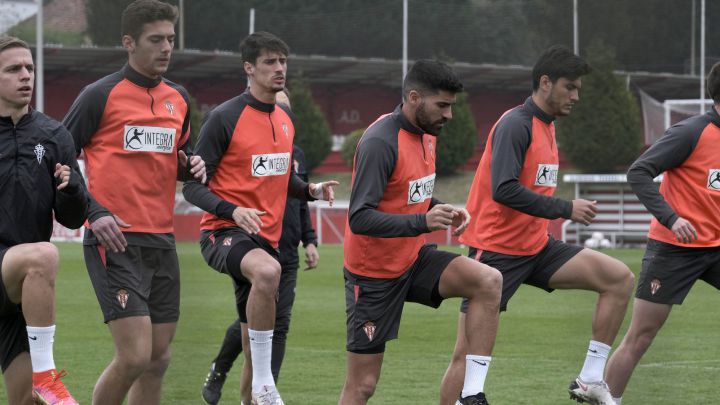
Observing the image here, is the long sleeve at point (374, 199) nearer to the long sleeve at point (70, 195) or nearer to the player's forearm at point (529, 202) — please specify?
the player's forearm at point (529, 202)

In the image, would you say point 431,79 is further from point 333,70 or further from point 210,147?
point 333,70

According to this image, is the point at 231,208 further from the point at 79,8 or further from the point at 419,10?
the point at 419,10

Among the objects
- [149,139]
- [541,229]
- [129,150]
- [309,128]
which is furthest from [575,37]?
[129,150]

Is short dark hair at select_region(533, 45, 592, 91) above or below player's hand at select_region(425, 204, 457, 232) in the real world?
above

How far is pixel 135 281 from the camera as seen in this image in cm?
736

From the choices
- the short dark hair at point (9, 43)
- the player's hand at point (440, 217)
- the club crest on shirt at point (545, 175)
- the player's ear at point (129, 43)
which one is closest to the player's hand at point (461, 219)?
the player's hand at point (440, 217)

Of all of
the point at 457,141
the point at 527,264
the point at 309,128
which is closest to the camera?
the point at 527,264

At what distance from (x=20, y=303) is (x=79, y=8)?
4188cm

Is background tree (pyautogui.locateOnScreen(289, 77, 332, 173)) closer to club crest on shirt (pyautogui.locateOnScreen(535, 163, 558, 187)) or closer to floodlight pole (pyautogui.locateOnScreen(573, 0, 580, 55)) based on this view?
floodlight pole (pyautogui.locateOnScreen(573, 0, 580, 55))

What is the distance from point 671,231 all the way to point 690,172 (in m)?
0.58

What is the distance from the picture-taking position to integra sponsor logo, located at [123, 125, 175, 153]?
7535 millimetres

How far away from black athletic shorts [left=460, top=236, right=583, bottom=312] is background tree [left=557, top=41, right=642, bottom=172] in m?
41.8

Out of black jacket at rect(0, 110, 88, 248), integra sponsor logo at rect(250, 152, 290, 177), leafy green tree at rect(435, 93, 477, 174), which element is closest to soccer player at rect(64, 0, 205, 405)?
black jacket at rect(0, 110, 88, 248)

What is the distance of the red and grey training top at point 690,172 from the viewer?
872cm
